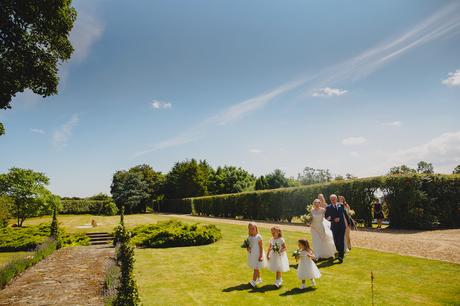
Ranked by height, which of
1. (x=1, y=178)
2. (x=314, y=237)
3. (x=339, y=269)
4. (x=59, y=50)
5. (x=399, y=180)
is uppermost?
(x=59, y=50)

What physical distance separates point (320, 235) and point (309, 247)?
2918mm

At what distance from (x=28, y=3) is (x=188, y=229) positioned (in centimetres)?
1328

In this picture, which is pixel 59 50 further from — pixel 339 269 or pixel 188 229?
pixel 339 269

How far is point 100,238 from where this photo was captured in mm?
20312

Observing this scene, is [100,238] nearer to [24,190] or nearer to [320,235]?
[24,190]

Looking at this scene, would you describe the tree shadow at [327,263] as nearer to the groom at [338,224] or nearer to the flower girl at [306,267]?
the groom at [338,224]

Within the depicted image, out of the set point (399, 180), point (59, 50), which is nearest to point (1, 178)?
point (59, 50)

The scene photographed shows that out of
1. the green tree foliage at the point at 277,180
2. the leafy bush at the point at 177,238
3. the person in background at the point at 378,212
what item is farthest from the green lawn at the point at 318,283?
the green tree foliage at the point at 277,180

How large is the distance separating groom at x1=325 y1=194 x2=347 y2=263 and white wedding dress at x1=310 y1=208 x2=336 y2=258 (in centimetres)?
29

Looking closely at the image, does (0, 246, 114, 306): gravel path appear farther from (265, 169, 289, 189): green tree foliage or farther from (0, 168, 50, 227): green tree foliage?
(265, 169, 289, 189): green tree foliage

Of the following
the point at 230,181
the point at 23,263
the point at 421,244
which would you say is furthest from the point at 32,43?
the point at 230,181

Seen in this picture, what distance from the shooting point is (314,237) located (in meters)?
10.6

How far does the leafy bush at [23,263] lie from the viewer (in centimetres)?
926

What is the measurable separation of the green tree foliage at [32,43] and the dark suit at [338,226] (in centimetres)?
1491
